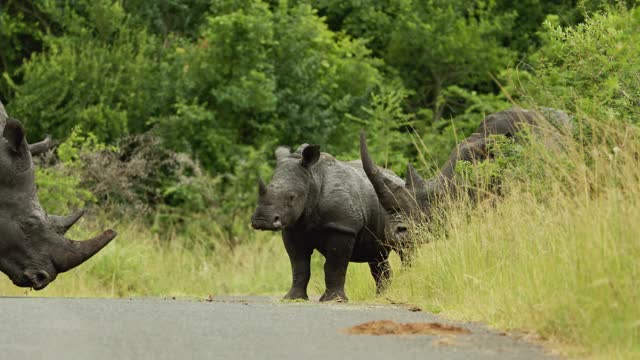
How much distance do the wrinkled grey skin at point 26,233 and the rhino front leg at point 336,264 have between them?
2.46 m

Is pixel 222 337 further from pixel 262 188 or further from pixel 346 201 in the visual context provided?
pixel 346 201

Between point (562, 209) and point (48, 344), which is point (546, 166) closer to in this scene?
point (562, 209)

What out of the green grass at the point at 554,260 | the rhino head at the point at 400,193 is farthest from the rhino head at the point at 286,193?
the green grass at the point at 554,260

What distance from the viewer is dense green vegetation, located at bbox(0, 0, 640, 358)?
33.2 ft

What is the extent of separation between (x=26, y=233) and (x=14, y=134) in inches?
33.5

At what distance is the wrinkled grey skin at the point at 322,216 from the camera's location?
1351 centimetres

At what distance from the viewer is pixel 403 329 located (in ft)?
23.7

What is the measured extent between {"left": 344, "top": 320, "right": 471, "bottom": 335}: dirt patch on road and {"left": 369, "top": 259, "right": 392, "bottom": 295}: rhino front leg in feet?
18.9

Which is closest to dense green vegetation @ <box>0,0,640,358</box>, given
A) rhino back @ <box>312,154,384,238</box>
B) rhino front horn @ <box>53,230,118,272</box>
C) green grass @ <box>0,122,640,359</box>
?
green grass @ <box>0,122,640,359</box>

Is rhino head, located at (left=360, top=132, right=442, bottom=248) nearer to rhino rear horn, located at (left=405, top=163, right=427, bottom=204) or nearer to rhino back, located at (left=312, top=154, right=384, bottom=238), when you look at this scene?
rhino rear horn, located at (left=405, top=163, right=427, bottom=204)

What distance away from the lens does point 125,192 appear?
2252 cm

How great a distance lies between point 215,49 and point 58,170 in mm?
5127

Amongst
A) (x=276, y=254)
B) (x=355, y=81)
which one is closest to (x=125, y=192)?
(x=276, y=254)

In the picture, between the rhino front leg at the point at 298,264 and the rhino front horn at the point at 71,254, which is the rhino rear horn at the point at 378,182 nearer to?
the rhino front leg at the point at 298,264
